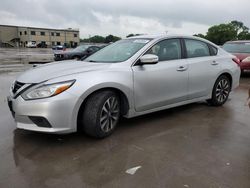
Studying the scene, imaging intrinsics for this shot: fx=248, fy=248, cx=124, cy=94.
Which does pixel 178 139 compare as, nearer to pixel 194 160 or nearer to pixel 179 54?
pixel 194 160

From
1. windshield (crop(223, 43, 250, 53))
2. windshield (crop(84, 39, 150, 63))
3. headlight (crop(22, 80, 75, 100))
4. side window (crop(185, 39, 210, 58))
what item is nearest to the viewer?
headlight (crop(22, 80, 75, 100))

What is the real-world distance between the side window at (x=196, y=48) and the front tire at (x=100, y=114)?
1.91 m

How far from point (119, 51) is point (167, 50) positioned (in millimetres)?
857

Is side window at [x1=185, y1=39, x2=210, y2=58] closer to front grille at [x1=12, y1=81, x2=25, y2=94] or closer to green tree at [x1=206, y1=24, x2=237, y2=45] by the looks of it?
front grille at [x1=12, y1=81, x2=25, y2=94]

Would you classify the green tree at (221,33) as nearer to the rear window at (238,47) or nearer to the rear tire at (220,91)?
the rear window at (238,47)

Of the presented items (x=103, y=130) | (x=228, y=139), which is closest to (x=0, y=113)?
(x=103, y=130)

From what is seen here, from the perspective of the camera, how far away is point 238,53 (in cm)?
1048

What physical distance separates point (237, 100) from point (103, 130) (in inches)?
157

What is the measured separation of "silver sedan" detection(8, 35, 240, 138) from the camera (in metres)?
3.18

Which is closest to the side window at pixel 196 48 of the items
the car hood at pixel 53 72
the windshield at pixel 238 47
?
the car hood at pixel 53 72

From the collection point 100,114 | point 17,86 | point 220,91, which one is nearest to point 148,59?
point 100,114

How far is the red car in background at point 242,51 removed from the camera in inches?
384

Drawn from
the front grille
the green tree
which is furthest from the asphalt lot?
the green tree

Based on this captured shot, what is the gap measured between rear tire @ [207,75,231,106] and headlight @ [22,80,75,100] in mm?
3329
